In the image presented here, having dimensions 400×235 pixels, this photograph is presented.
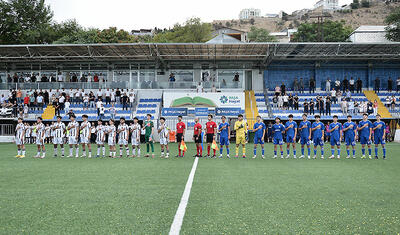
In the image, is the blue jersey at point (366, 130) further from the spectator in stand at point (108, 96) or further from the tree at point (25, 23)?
the tree at point (25, 23)

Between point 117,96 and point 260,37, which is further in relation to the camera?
point 260,37

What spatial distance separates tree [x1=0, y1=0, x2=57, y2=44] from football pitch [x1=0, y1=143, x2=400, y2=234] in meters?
49.1

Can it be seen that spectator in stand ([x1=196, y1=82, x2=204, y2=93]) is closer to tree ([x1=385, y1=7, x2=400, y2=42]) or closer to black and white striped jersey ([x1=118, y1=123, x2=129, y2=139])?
black and white striped jersey ([x1=118, y1=123, x2=129, y2=139])

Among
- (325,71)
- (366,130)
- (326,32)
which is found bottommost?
(366,130)

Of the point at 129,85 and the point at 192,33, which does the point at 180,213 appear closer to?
the point at 129,85

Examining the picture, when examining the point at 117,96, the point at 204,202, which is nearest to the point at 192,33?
the point at 117,96

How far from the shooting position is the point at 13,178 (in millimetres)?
9945

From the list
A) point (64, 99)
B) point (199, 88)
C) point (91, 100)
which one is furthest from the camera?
point (199, 88)

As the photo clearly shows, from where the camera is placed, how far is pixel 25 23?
56.8 meters

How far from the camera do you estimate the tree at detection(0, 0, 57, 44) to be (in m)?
52.9

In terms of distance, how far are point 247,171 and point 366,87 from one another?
3120cm

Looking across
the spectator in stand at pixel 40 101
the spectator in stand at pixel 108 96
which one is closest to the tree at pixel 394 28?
the spectator in stand at pixel 108 96

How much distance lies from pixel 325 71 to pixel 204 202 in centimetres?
3492

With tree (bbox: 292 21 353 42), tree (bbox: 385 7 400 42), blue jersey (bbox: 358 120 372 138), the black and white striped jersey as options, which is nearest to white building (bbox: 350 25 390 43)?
tree (bbox: 385 7 400 42)
